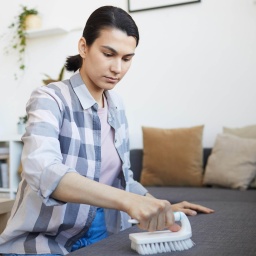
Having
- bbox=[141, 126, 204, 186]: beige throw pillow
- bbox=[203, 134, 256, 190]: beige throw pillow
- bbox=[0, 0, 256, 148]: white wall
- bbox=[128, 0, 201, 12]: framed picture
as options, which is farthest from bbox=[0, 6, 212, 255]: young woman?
bbox=[128, 0, 201, 12]: framed picture

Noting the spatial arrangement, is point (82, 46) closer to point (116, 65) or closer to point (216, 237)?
point (116, 65)

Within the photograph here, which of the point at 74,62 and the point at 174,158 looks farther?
the point at 174,158

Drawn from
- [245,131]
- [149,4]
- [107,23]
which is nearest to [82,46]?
[107,23]

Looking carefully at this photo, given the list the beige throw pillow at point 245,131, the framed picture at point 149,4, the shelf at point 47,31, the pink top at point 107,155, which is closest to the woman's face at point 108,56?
the pink top at point 107,155

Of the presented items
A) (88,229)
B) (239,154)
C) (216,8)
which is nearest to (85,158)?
(88,229)

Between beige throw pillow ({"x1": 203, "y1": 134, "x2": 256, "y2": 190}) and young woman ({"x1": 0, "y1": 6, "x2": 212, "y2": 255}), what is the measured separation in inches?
49.7

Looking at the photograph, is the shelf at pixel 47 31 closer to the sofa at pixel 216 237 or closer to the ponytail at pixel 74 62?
the ponytail at pixel 74 62

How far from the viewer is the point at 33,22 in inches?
140

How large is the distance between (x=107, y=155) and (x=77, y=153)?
0.15 metres

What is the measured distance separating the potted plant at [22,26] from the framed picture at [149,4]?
923 mm

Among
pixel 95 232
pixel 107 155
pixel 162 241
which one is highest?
pixel 107 155

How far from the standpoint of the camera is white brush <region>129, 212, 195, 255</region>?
0.81 metres

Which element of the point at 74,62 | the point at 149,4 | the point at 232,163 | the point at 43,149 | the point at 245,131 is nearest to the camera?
the point at 43,149

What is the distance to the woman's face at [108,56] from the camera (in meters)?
1.16
